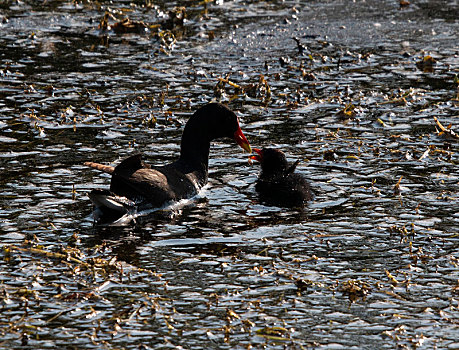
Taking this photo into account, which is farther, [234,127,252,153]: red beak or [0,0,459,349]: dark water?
→ [234,127,252,153]: red beak

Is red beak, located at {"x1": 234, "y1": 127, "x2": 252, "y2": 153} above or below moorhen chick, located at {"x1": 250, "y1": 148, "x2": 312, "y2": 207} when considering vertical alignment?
above

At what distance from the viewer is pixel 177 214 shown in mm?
9102

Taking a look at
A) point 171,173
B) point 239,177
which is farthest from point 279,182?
point 171,173

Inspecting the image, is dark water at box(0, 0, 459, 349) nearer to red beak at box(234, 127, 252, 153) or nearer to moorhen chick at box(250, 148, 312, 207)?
moorhen chick at box(250, 148, 312, 207)

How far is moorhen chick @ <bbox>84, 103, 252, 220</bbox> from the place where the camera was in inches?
343

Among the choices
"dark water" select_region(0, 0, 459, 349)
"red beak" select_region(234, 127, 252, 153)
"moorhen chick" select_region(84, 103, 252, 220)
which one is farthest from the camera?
"red beak" select_region(234, 127, 252, 153)

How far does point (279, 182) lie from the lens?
970cm

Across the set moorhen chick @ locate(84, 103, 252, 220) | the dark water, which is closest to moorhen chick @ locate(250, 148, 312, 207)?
the dark water

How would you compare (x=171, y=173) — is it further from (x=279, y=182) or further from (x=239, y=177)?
(x=279, y=182)

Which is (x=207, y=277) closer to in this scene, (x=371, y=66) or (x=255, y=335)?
(x=255, y=335)

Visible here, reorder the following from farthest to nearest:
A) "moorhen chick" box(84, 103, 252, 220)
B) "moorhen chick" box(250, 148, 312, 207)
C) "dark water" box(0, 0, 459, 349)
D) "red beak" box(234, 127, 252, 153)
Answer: "red beak" box(234, 127, 252, 153) < "moorhen chick" box(250, 148, 312, 207) < "moorhen chick" box(84, 103, 252, 220) < "dark water" box(0, 0, 459, 349)

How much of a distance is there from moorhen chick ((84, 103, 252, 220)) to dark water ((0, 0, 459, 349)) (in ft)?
0.77

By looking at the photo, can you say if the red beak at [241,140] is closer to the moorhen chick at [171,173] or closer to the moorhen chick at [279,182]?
the moorhen chick at [171,173]

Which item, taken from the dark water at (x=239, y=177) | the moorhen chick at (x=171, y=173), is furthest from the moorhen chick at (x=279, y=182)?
the moorhen chick at (x=171, y=173)
